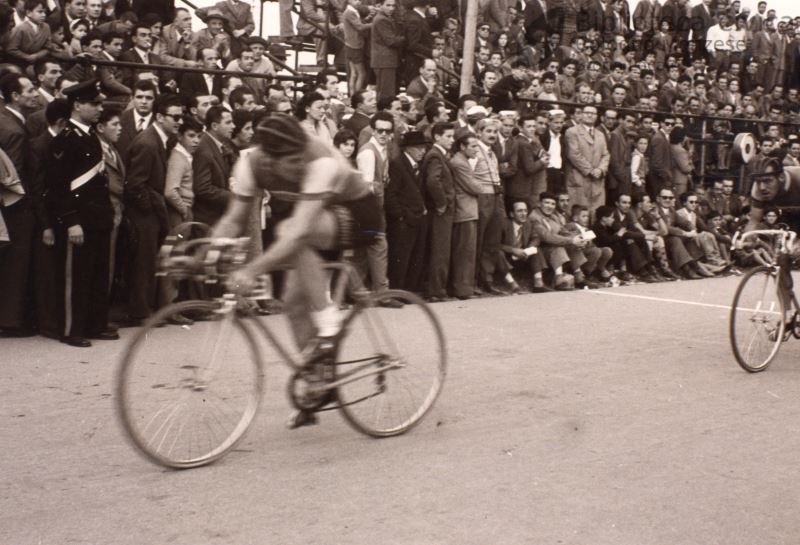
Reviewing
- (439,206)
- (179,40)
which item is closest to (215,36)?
(179,40)

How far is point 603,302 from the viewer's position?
44.1ft

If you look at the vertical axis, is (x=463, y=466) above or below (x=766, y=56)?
below

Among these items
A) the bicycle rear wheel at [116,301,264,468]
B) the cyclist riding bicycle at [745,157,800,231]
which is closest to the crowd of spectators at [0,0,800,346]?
the bicycle rear wheel at [116,301,264,468]

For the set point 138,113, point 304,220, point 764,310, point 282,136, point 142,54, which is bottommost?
point 764,310

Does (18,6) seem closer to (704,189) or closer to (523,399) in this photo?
(523,399)

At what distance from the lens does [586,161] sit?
15.7 m

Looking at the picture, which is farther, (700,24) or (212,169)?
(700,24)

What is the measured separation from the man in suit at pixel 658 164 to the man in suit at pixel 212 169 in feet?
28.8

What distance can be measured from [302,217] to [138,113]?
5267mm

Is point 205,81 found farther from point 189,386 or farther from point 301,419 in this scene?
point 189,386

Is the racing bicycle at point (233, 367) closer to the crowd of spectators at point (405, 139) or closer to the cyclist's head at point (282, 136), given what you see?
the crowd of spectators at point (405, 139)

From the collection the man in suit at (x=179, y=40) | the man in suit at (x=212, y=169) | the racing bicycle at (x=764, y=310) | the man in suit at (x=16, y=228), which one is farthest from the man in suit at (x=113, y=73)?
the racing bicycle at (x=764, y=310)

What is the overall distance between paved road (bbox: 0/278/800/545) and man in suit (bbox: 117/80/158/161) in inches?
84.1

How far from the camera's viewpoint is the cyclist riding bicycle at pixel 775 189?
9.40 meters
